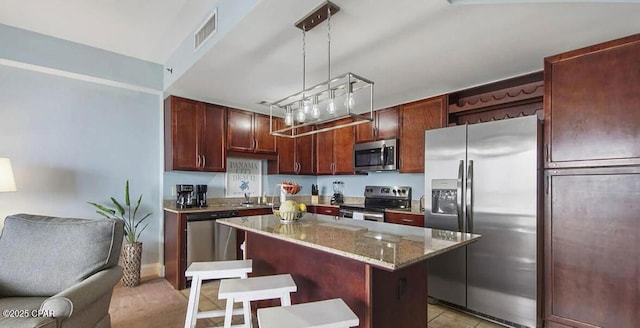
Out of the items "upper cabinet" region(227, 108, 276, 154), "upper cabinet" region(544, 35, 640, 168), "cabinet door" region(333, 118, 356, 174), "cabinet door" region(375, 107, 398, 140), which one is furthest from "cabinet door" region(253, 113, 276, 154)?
"upper cabinet" region(544, 35, 640, 168)

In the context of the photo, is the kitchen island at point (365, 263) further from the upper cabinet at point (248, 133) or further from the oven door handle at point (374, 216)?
the upper cabinet at point (248, 133)

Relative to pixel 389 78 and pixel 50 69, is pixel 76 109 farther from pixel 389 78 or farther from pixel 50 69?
pixel 389 78

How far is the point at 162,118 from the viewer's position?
3746mm

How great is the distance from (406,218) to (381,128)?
129 cm

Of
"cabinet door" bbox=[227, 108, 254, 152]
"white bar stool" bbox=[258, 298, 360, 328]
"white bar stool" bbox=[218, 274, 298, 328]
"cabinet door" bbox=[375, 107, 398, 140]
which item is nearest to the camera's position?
"white bar stool" bbox=[258, 298, 360, 328]

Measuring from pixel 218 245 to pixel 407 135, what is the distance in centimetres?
262

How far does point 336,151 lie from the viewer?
180 inches

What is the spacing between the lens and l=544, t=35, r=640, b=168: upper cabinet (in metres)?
2.01

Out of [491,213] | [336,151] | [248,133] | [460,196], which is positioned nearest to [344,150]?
[336,151]

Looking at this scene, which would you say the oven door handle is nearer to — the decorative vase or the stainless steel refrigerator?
the stainless steel refrigerator

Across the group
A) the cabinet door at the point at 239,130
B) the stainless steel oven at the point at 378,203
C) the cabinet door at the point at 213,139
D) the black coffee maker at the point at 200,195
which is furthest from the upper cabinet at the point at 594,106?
the black coffee maker at the point at 200,195

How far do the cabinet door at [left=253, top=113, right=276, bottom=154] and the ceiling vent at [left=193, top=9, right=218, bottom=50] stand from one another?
5.62ft

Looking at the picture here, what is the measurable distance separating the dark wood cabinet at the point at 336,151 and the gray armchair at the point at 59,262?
302cm

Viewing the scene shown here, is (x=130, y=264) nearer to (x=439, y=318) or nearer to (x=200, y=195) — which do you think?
(x=200, y=195)
